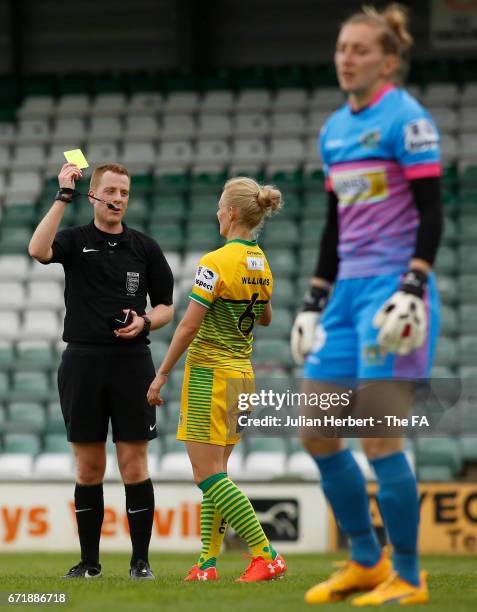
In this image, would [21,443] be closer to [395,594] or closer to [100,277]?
[100,277]

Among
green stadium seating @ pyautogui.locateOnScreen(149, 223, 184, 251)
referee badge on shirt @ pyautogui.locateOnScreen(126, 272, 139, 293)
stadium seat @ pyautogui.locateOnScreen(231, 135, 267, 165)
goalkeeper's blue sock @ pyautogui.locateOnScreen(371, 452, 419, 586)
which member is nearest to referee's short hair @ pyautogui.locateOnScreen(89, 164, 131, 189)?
referee badge on shirt @ pyautogui.locateOnScreen(126, 272, 139, 293)

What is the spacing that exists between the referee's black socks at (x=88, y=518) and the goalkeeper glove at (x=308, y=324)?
1635 millimetres

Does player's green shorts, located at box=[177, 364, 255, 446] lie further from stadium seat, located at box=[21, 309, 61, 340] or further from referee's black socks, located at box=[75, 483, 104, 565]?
stadium seat, located at box=[21, 309, 61, 340]

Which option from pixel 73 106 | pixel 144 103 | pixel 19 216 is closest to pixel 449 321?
pixel 19 216

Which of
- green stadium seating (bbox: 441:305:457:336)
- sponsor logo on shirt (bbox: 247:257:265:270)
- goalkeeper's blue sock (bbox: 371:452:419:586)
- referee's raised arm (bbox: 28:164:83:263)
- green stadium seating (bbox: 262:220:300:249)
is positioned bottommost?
goalkeeper's blue sock (bbox: 371:452:419:586)

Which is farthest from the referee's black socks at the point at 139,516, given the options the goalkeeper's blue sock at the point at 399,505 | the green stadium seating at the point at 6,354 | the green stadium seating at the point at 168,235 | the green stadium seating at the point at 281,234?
the green stadium seating at the point at 168,235

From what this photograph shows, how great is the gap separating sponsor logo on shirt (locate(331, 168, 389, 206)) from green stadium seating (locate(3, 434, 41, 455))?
6.83 meters

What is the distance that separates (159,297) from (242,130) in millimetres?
9413

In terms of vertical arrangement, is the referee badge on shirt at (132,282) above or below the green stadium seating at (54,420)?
above

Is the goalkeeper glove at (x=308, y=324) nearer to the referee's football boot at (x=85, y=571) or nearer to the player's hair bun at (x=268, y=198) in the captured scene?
the player's hair bun at (x=268, y=198)

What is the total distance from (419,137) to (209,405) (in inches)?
67.6

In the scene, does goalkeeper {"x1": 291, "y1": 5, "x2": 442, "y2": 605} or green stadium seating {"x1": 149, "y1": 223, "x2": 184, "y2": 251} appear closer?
goalkeeper {"x1": 291, "y1": 5, "x2": 442, "y2": 605}

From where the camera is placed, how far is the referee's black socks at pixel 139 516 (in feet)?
17.4

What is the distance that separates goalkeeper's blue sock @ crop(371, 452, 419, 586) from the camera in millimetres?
3852
